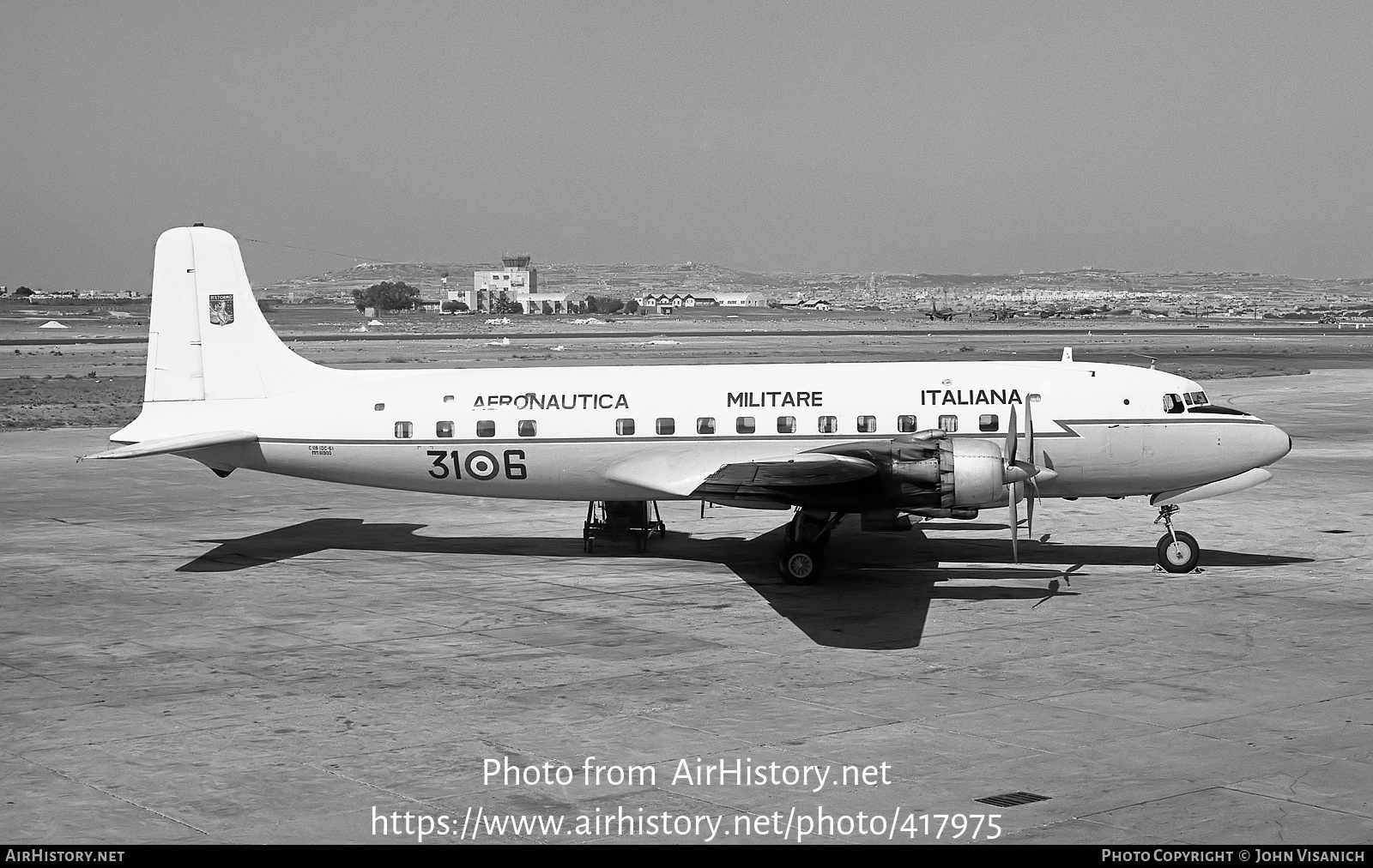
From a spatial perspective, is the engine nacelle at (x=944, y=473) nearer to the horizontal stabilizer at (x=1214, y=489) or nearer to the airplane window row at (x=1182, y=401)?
the airplane window row at (x=1182, y=401)

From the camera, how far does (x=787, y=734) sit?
Result: 1497 centimetres

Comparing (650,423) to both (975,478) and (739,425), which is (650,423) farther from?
(975,478)

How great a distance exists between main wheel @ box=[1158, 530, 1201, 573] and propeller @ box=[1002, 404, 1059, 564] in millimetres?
2544

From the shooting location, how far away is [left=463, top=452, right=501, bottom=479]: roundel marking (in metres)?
25.5

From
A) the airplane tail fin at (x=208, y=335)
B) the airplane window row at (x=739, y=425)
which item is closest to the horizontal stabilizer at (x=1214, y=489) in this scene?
the airplane window row at (x=739, y=425)

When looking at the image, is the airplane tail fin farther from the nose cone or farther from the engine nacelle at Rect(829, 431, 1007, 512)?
the nose cone

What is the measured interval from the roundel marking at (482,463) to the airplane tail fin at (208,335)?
3849 mm

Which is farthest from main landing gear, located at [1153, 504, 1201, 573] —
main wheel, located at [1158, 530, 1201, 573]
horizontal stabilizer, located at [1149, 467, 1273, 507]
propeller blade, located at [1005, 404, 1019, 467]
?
propeller blade, located at [1005, 404, 1019, 467]

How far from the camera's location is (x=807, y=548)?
925 inches

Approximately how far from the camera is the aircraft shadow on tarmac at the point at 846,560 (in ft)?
69.8

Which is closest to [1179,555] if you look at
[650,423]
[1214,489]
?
[1214,489]

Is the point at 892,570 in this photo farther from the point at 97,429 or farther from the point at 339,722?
the point at 97,429
